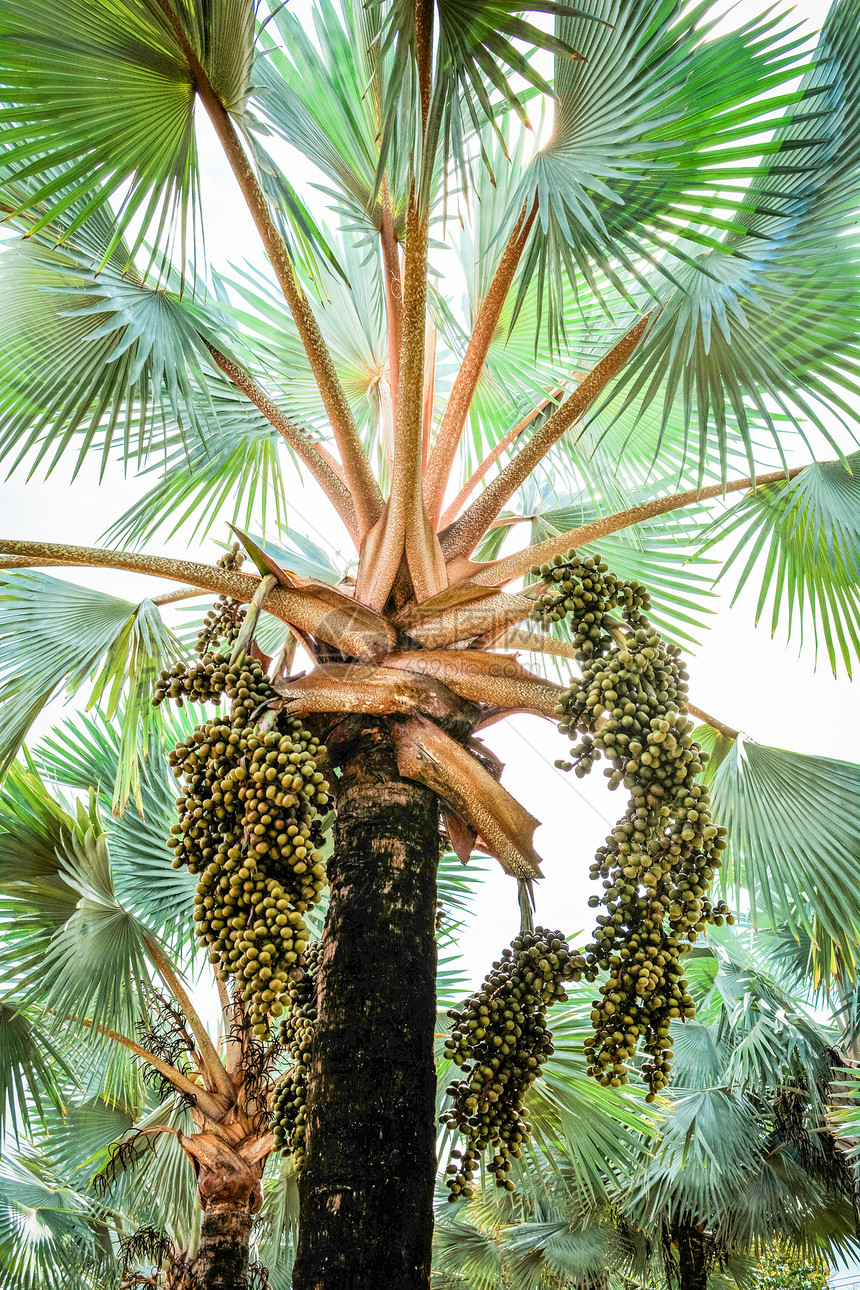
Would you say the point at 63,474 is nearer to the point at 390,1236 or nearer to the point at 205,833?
→ the point at 205,833

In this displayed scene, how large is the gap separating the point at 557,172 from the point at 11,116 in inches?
60.8

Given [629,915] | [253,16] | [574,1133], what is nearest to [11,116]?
[253,16]

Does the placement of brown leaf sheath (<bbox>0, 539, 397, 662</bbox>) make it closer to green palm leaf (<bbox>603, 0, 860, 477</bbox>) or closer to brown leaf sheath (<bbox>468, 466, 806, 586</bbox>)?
brown leaf sheath (<bbox>468, 466, 806, 586</bbox>)

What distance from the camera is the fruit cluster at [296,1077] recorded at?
260 cm

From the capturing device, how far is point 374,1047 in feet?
7.49

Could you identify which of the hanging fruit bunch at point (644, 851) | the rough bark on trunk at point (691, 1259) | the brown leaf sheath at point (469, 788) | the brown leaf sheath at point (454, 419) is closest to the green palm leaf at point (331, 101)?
the brown leaf sheath at point (454, 419)

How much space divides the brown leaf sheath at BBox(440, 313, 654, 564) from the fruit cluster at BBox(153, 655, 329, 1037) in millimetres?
1136

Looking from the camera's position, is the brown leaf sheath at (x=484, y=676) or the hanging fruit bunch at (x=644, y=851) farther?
the brown leaf sheath at (x=484, y=676)

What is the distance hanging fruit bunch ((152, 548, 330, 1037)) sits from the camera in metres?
2.10

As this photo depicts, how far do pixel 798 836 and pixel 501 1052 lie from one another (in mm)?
2021

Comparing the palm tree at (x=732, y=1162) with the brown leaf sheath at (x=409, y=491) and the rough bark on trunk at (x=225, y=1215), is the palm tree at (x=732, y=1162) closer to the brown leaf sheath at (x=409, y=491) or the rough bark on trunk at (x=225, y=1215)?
the rough bark on trunk at (x=225, y=1215)

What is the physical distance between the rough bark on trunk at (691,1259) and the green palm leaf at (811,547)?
7.65 m

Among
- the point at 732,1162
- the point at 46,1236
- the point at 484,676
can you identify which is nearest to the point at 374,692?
the point at 484,676

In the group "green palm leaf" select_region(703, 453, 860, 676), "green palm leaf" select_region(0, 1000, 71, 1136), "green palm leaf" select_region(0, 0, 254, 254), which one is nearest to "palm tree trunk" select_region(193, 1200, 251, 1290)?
"green palm leaf" select_region(0, 1000, 71, 1136)
